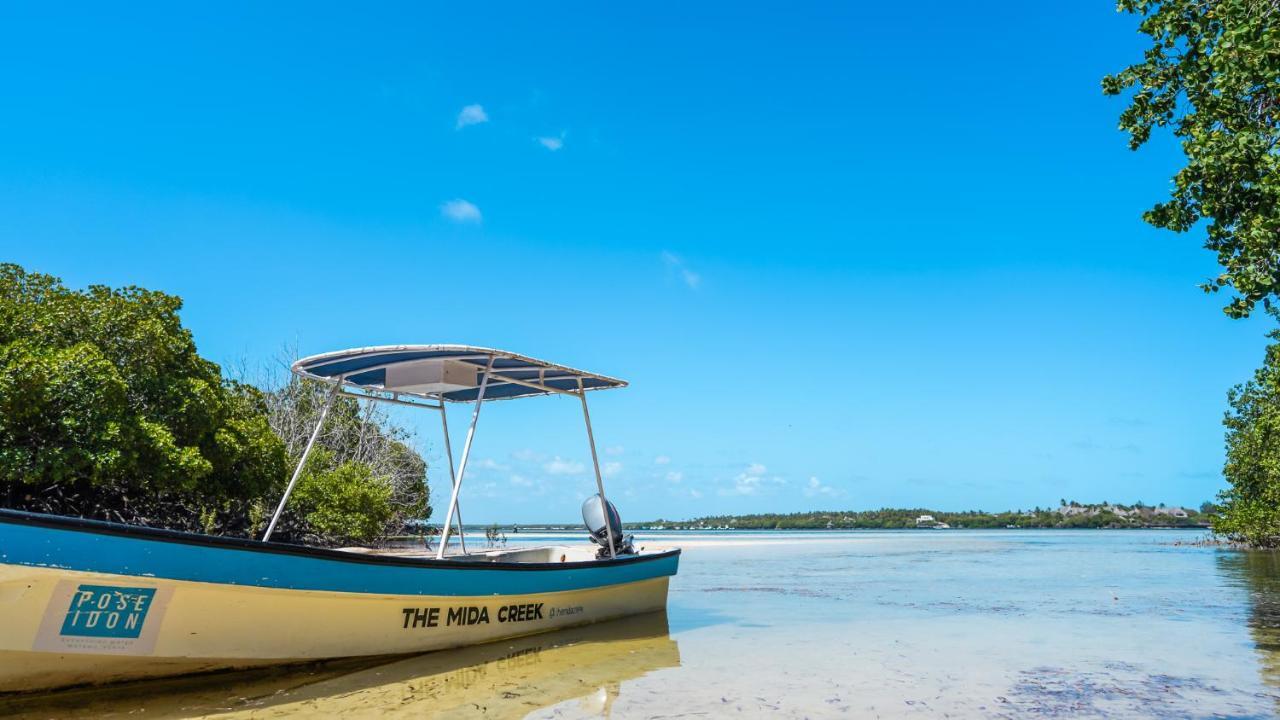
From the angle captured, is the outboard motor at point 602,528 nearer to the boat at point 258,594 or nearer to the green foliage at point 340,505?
the boat at point 258,594

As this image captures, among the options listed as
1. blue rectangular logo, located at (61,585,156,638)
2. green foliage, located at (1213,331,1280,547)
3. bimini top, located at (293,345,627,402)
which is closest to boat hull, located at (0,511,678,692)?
blue rectangular logo, located at (61,585,156,638)

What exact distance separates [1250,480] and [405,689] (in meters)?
35.8

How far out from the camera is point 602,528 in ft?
38.0

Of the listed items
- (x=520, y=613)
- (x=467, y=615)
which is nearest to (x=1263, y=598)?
(x=520, y=613)

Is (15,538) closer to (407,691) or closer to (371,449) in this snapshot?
(407,691)

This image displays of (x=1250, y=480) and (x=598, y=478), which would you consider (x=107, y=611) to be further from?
(x=1250, y=480)

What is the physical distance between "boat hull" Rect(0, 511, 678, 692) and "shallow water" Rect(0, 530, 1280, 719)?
336mm

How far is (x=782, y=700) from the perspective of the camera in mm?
6504

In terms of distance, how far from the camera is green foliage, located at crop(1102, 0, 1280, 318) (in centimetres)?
640

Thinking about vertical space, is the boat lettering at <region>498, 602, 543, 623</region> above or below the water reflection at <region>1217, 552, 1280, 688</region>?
above

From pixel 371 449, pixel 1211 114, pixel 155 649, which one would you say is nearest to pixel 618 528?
pixel 155 649

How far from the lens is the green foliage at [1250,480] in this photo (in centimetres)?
2748

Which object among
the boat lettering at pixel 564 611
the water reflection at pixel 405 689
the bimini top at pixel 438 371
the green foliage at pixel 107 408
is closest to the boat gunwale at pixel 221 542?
the boat lettering at pixel 564 611

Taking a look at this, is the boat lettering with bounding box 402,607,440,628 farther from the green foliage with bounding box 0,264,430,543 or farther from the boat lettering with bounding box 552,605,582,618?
the green foliage with bounding box 0,264,430,543
